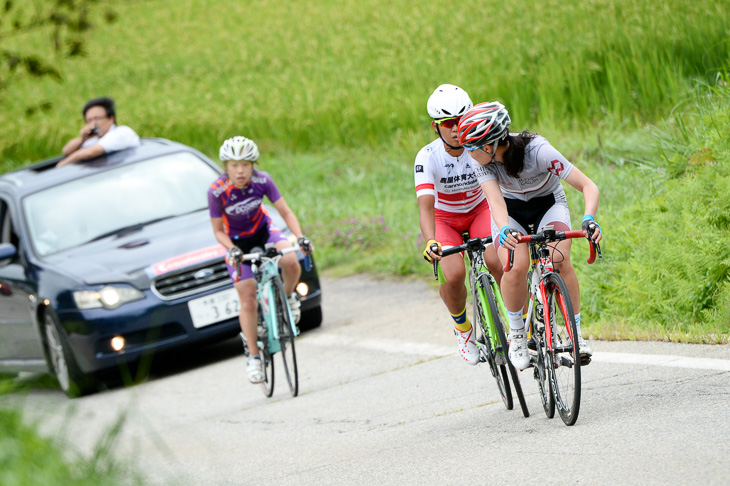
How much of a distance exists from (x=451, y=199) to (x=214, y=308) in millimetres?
3510

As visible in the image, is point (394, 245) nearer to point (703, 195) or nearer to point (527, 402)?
point (703, 195)

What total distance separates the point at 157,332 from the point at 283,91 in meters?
Result: 12.7

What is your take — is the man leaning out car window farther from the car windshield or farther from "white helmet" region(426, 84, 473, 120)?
"white helmet" region(426, 84, 473, 120)

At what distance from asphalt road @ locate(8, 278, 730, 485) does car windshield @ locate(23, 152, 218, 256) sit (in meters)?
1.59

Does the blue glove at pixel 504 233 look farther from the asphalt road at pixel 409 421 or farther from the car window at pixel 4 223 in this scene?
the car window at pixel 4 223

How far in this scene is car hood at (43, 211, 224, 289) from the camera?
9.67m

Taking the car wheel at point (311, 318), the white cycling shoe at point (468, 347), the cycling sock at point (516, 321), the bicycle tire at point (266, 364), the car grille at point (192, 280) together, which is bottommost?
the car wheel at point (311, 318)

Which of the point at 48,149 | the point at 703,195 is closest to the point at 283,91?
the point at 48,149

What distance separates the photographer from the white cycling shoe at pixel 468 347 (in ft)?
22.4

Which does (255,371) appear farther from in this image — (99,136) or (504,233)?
(99,136)

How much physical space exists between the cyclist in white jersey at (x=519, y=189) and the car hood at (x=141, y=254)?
4.30 meters

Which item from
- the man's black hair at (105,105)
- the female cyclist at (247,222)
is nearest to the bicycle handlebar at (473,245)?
the female cyclist at (247,222)

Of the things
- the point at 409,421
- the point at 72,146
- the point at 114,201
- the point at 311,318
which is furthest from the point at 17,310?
the point at 409,421

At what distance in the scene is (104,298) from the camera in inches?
376
